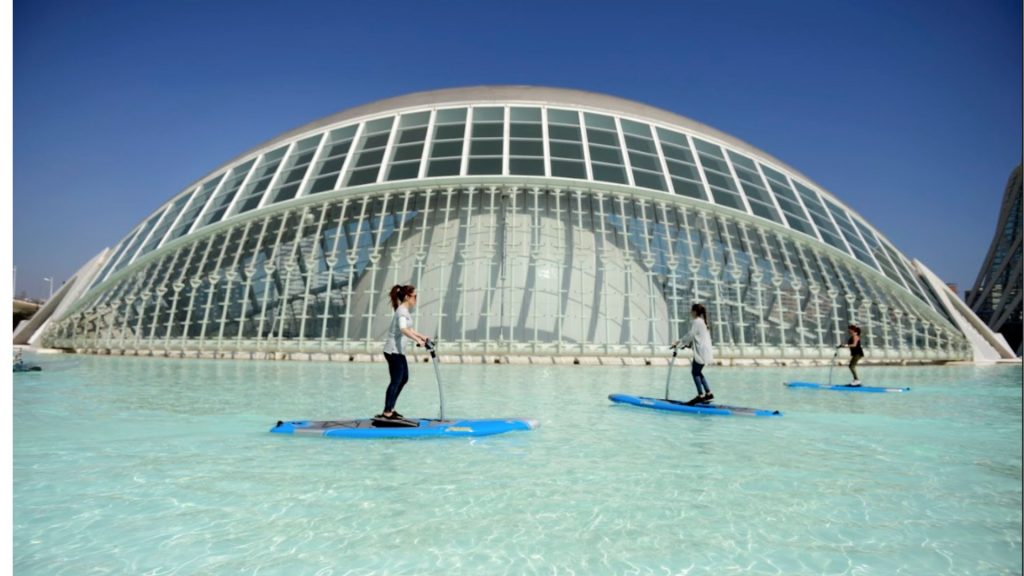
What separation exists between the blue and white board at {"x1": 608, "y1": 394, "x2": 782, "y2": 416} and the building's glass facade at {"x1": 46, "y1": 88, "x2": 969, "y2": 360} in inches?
405

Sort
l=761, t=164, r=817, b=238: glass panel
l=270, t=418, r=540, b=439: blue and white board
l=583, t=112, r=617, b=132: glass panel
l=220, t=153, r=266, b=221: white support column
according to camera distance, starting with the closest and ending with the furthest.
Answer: l=270, t=418, r=540, b=439: blue and white board < l=761, t=164, r=817, b=238: glass panel < l=220, t=153, r=266, b=221: white support column < l=583, t=112, r=617, b=132: glass panel

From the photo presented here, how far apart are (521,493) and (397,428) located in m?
3.05

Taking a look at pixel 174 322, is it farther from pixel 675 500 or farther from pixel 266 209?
pixel 675 500

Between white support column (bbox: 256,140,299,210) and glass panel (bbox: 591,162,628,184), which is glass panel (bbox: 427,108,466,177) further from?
white support column (bbox: 256,140,299,210)

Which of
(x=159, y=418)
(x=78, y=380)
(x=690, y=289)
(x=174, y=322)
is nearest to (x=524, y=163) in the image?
(x=690, y=289)

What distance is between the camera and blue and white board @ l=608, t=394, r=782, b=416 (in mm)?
10957

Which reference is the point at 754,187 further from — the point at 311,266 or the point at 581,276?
the point at 311,266

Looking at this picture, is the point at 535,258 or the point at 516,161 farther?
the point at 516,161

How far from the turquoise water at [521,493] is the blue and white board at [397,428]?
0.20 metres

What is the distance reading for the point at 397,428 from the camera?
28.3 feet

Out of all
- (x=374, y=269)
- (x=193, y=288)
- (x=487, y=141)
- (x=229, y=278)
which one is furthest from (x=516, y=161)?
(x=193, y=288)

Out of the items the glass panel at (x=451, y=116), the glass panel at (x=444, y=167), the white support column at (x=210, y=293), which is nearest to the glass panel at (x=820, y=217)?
the glass panel at (x=444, y=167)

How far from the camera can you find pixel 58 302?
31875 millimetres

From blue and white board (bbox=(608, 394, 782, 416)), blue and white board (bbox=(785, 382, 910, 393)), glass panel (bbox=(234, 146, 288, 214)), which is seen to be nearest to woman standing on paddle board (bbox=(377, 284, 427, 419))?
blue and white board (bbox=(608, 394, 782, 416))
